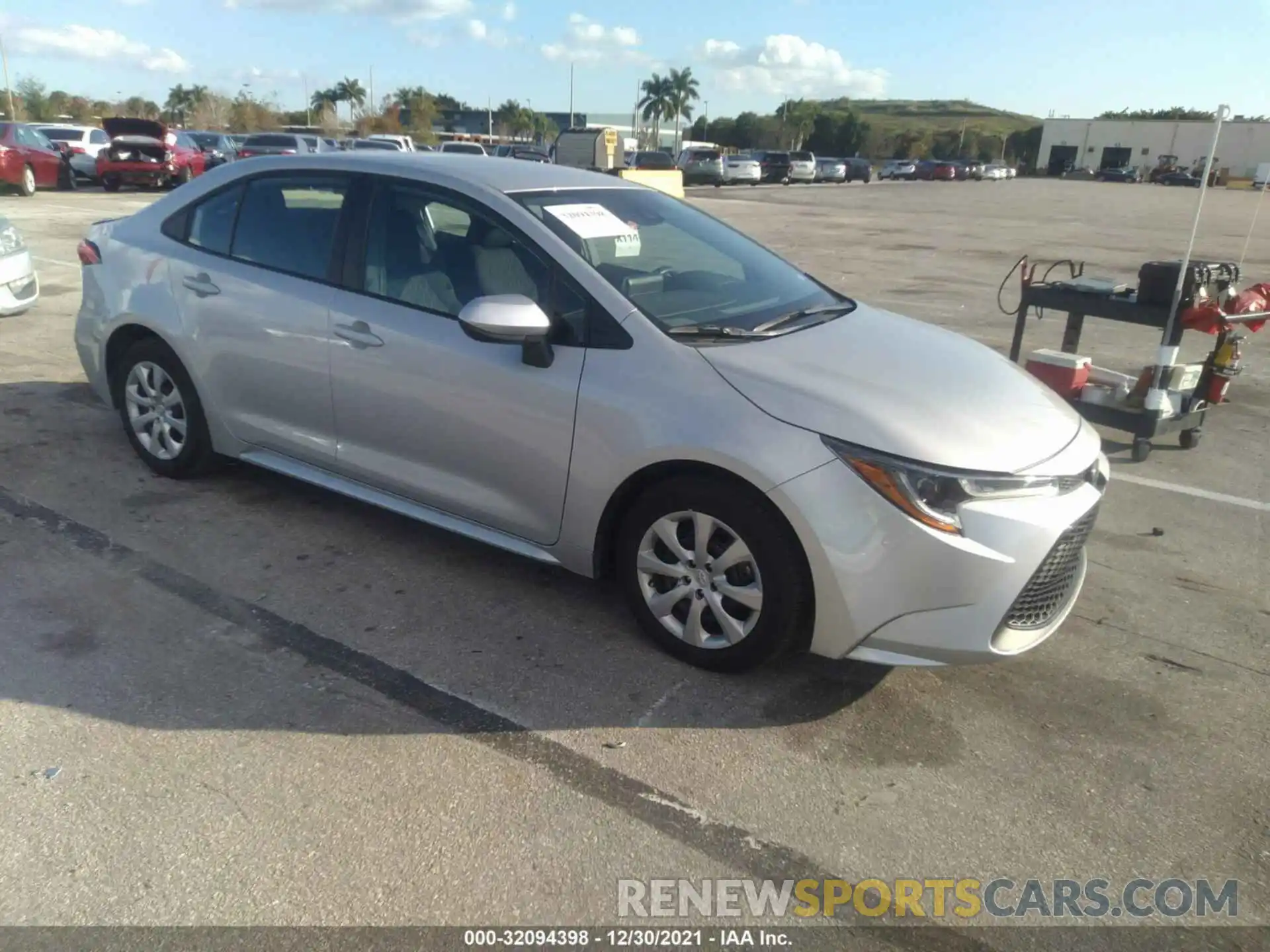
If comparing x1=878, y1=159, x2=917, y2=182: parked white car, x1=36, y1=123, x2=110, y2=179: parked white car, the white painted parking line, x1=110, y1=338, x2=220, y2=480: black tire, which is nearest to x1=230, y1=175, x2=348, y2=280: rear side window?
x1=110, y1=338, x2=220, y2=480: black tire

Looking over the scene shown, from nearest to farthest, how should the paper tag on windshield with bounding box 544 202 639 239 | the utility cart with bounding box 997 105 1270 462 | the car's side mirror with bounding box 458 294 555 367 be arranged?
the car's side mirror with bounding box 458 294 555 367 → the paper tag on windshield with bounding box 544 202 639 239 → the utility cart with bounding box 997 105 1270 462

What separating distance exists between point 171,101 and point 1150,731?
10952 cm

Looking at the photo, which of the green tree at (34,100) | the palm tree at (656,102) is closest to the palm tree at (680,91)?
the palm tree at (656,102)

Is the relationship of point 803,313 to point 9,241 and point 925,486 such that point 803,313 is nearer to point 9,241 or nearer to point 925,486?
point 925,486

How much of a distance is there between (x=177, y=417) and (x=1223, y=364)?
617 centimetres

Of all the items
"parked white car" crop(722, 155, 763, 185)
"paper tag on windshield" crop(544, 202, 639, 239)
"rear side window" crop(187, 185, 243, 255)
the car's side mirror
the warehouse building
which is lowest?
the car's side mirror

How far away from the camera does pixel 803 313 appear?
406cm

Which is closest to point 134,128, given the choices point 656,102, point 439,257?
point 439,257

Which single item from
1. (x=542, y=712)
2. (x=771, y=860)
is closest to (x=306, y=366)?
(x=542, y=712)

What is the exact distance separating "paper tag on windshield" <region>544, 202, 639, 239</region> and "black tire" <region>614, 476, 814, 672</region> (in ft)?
3.68

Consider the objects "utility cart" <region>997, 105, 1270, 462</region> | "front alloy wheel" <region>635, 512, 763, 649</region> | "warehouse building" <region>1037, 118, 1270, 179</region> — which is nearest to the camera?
"front alloy wheel" <region>635, 512, 763, 649</region>

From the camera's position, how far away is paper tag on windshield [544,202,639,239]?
3.86 metres

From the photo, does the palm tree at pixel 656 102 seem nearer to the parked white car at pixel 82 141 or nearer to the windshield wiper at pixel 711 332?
the parked white car at pixel 82 141

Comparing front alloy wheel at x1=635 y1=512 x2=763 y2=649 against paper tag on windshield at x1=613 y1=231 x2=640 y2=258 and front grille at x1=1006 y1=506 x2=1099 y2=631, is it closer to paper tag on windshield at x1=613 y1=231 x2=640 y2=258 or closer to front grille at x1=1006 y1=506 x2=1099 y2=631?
front grille at x1=1006 y1=506 x2=1099 y2=631
